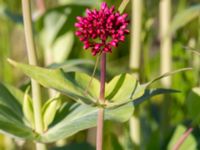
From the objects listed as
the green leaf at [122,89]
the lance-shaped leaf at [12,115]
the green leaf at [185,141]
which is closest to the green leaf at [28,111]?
the lance-shaped leaf at [12,115]

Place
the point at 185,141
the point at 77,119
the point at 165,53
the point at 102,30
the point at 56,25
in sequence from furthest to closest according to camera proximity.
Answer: the point at 56,25
the point at 165,53
the point at 185,141
the point at 77,119
the point at 102,30

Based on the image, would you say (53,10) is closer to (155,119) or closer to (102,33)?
(155,119)

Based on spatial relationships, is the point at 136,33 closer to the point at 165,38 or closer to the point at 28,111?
the point at 165,38

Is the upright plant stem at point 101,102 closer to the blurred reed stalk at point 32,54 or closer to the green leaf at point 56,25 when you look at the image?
the blurred reed stalk at point 32,54

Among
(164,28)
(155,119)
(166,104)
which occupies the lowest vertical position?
(155,119)

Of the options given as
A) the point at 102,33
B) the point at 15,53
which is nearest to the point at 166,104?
the point at 102,33

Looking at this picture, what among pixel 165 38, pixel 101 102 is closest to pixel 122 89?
pixel 101 102

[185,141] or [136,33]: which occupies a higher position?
[136,33]
